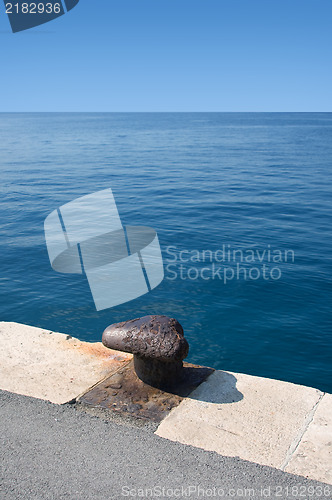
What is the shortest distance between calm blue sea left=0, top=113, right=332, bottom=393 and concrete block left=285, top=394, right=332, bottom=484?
353cm

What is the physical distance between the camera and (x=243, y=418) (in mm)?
4797

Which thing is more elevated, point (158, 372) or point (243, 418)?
point (158, 372)

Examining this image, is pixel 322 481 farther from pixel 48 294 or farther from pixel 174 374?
pixel 48 294

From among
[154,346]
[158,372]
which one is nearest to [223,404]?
[158,372]

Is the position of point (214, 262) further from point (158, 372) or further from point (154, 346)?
point (154, 346)

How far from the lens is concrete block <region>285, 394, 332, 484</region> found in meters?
4.08

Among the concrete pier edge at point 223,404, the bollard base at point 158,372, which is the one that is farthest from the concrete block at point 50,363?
the bollard base at point 158,372

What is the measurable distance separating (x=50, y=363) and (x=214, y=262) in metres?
8.45

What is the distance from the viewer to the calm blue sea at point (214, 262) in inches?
374

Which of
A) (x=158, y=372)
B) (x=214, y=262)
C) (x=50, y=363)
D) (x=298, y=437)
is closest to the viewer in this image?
(x=298, y=437)

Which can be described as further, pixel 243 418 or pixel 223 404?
pixel 223 404

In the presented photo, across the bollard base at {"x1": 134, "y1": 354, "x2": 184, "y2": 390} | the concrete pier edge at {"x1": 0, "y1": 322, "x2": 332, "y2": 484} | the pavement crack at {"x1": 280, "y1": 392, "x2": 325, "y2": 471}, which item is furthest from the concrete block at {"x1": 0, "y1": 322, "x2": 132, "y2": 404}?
the pavement crack at {"x1": 280, "y1": 392, "x2": 325, "y2": 471}

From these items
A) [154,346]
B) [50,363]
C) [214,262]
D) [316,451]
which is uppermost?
[154,346]

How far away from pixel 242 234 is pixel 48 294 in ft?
24.7
